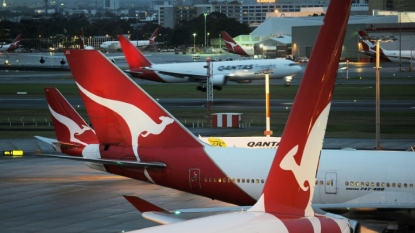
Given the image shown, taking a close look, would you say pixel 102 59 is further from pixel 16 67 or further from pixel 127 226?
pixel 16 67

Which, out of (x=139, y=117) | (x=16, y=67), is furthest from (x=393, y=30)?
(x=139, y=117)

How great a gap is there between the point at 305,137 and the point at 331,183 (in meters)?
15.1

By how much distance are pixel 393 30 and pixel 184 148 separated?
157 meters

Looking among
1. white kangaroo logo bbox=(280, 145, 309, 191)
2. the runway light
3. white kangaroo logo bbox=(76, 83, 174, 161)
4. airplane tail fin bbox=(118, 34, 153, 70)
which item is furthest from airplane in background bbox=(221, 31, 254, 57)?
white kangaroo logo bbox=(280, 145, 309, 191)

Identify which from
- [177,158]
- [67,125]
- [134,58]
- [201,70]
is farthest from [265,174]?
[134,58]

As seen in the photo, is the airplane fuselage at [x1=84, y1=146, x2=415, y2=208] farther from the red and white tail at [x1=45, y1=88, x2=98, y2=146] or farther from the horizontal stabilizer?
the horizontal stabilizer

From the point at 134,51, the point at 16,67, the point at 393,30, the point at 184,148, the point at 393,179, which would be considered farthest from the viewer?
the point at 393,30

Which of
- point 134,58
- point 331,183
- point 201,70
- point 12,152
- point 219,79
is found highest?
point 331,183

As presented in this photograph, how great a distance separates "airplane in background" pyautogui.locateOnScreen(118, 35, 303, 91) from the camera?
327 feet

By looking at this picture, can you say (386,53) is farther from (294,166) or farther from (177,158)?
(294,166)

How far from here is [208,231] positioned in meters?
11.2

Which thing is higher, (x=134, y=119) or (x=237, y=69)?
(x=134, y=119)

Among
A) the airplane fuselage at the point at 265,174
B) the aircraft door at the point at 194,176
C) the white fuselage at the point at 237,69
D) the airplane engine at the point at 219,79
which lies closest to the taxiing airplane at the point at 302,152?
the airplane fuselage at the point at 265,174

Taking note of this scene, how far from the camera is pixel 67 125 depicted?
1533 inches
